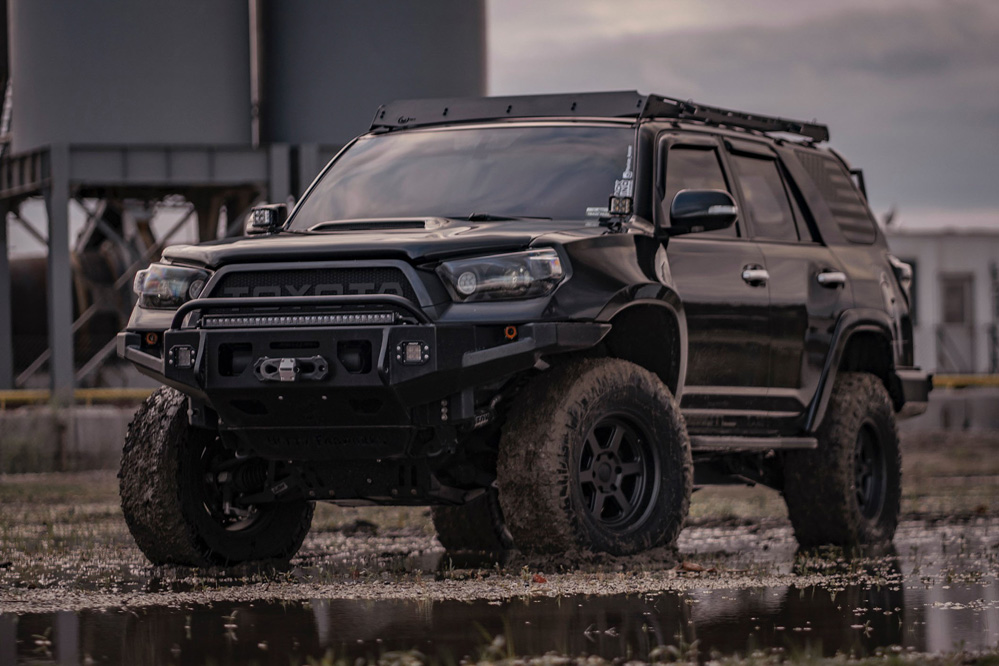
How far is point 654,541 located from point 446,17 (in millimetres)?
25898

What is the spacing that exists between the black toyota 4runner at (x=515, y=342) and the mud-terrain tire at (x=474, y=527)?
18 millimetres

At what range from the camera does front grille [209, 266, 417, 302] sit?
281 inches

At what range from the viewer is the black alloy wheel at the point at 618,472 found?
7.63 m

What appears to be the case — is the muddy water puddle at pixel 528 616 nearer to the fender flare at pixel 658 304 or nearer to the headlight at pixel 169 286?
the fender flare at pixel 658 304

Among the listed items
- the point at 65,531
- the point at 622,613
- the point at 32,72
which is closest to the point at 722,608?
the point at 622,613

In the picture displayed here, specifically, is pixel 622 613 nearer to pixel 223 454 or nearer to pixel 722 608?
pixel 722 608

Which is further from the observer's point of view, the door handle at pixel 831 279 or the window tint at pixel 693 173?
the door handle at pixel 831 279

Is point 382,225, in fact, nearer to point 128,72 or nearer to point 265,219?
point 265,219

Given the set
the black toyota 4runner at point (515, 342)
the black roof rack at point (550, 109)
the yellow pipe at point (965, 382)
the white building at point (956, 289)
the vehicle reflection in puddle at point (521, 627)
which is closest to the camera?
the vehicle reflection in puddle at point (521, 627)

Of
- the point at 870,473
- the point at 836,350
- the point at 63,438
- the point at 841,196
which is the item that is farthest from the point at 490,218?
the point at 63,438

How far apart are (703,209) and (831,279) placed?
183 cm

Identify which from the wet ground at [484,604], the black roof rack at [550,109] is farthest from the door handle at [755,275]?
the wet ground at [484,604]

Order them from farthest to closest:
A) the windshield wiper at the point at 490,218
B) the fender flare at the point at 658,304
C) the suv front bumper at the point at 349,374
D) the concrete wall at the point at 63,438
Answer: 1. the concrete wall at the point at 63,438
2. the windshield wiper at the point at 490,218
3. the fender flare at the point at 658,304
4. the suv front bumper at the point at 349,374

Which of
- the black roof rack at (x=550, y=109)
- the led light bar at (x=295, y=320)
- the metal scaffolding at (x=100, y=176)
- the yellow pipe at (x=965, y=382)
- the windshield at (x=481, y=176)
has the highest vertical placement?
the metal scaffolding at (x=100, y=176)
